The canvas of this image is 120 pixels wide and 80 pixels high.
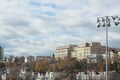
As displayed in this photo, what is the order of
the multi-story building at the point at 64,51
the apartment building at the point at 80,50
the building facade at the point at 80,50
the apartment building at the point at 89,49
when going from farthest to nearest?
the multi-story building at the point at 64,51 → the building facade at the point at 80,50 → the apartment building at the point at 80,50 → the apartment building at the point at 89,49

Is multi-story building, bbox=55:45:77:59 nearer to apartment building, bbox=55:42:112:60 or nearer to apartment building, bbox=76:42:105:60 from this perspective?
apartment building, bbox=55:42:112:60

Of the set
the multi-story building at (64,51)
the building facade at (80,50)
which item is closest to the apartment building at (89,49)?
the building facade at (80,50)

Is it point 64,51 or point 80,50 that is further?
point 64,51

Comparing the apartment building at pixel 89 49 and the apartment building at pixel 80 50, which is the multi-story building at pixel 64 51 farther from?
the apartment building at pixel 89 49

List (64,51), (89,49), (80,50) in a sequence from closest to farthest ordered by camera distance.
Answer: (89,49)
(80,50)
(64,51)

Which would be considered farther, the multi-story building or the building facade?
the multi-story building

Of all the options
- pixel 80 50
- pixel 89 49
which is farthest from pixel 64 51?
pixel 89 49

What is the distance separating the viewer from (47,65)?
11350 cm

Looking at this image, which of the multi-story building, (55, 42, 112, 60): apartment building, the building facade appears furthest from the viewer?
the multi-story building

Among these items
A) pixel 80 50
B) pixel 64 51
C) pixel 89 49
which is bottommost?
pixel 64 51

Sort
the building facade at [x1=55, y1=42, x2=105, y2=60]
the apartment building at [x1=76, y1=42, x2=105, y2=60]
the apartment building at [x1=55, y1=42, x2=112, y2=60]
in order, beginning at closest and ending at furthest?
1. the apartment building at [x1=76, y1=42, x2=105, y2=60]
2. the apartment building at [x1=55, y1=42, x2=112, y2=60]
3. the building facade at [x1=55, y1=42, x2=105, y2=60]

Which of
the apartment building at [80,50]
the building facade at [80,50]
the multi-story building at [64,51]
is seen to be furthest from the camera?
the multi-story building at [64,51]

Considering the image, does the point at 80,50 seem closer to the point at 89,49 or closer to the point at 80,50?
the point at 80,50

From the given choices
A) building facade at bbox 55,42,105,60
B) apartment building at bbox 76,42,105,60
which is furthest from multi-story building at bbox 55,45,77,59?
apartment building at bbox 76,42,105,60
